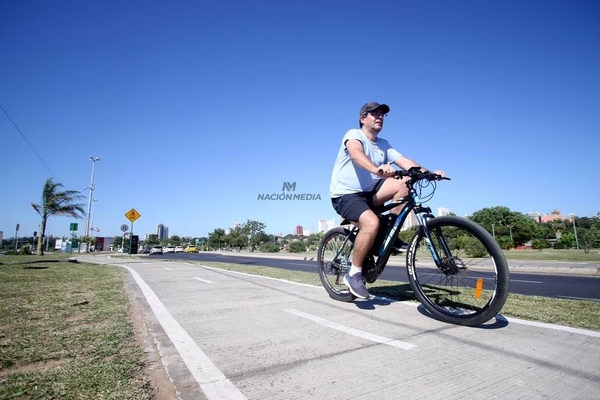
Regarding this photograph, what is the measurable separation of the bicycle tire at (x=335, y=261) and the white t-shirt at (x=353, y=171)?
0.81 m

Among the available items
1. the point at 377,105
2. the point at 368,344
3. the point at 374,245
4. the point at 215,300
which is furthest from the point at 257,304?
the point at 377,105

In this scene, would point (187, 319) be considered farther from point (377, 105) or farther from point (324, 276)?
point (377, 105)

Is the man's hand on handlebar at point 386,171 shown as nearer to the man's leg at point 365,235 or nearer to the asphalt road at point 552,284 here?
the man's leg at point 365,235

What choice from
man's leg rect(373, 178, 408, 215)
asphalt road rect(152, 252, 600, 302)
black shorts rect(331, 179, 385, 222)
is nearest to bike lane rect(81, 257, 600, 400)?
black shorts rect(331, 179, 385, 222)

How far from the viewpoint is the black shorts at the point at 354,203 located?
329 centimetres

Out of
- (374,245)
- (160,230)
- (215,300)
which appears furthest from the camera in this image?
(160,230)

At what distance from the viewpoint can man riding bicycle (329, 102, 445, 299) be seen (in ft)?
10.4

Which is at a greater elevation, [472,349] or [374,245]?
[374,245]

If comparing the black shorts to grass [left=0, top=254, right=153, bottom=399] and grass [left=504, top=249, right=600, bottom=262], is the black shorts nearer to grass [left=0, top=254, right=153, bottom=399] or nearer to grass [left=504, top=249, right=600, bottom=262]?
grass [left=0, top=254, right=153, bottom=399]

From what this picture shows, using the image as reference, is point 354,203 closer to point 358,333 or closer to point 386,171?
point 386,171

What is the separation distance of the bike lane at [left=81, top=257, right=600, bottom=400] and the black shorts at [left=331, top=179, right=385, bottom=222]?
1011 mm

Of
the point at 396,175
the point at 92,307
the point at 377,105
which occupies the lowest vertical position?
the point at 92,307

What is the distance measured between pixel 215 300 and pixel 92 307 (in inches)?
55.7

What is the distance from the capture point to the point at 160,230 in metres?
180
